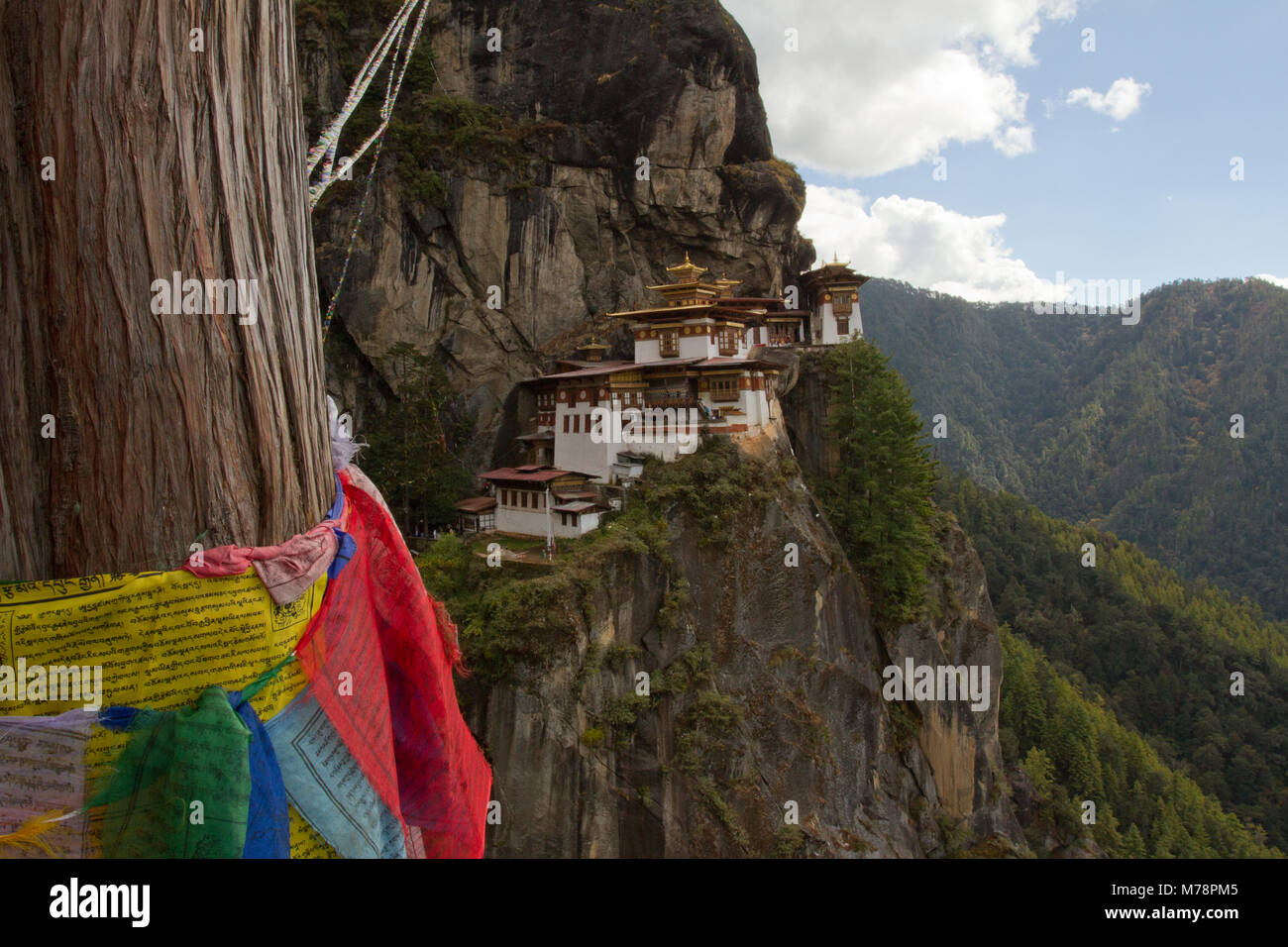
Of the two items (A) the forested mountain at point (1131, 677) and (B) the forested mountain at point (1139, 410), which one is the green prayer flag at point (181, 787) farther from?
(B) the forested mountain at point (1139, 410)

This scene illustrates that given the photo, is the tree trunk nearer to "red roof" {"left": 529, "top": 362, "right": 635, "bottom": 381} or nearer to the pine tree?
"red roof" {"left": 529, "top": 362, "right": 635, "bottom": 381}

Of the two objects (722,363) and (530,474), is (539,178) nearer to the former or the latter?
(722,363)

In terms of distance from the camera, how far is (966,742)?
27844mm

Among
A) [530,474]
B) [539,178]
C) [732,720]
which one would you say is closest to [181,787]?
[732,720]

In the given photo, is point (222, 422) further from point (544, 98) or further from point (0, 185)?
point (544, 98)

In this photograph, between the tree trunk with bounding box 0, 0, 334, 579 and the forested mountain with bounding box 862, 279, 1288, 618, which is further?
the forested mountain with bounding box 862, 279, 1288, 618

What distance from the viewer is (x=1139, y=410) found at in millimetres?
123312

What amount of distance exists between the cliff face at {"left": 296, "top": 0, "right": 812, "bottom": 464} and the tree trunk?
28.3 m

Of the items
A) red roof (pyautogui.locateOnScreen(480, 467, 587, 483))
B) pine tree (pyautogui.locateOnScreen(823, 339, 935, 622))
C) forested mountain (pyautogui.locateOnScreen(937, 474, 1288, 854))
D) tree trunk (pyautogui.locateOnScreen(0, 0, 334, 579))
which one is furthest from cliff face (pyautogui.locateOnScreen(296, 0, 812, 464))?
forested mountain (pyautogui.locateOnScreen(937, 474, 1288, 854))

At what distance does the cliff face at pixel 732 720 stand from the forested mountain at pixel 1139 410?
86.7 meters

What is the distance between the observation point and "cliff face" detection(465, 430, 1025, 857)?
675 inches

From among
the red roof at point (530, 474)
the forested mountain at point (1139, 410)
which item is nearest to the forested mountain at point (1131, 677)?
the red roof at point (530, 474)

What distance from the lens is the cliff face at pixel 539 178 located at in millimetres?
29938
